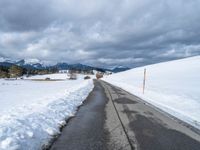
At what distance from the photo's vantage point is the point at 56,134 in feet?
21.1

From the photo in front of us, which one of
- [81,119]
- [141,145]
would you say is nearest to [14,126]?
[81,119]

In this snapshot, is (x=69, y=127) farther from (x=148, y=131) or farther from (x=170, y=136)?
(x=170, y=136)

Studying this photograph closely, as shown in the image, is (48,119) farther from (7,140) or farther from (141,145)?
(141,145)

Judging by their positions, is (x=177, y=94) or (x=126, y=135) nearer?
(x=126, y=135)

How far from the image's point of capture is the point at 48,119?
7996mm

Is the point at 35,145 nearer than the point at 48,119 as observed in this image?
Yes

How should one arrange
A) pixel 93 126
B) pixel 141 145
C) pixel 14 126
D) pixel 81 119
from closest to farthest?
1. pixel 141 145
2. pixel 14 126
3. pixel 93 126
4. pixel 81 119

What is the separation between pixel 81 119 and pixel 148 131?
2.99 meters

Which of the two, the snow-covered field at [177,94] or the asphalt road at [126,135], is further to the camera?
the snow-covered field at [177,94]

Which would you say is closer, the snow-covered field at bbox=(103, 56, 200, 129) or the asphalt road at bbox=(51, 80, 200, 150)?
the asphalt road at bbox=(51, 80, 200, 150)

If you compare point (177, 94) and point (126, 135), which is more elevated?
point (177, 94)

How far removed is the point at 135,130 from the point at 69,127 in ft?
7.49

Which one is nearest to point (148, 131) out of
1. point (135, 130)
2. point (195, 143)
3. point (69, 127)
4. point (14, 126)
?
point (135, 130)

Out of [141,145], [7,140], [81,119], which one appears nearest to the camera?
[7,140]
